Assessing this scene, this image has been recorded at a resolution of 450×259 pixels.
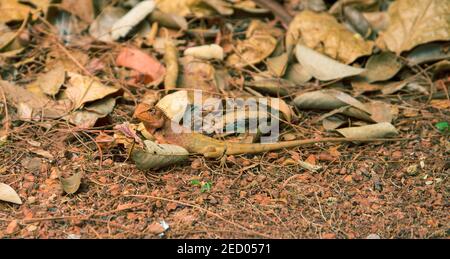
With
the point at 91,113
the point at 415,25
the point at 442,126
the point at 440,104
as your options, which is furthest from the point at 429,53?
the point at 91,113

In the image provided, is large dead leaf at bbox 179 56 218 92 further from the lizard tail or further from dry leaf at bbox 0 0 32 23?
dry leaf at bbox 0 0 32 23

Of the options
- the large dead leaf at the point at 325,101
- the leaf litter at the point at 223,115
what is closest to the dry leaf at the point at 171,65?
the leaf litter at the point at 223,115

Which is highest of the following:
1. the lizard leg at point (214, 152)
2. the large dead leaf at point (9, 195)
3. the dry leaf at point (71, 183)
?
the lizard leg at point (214, 152)

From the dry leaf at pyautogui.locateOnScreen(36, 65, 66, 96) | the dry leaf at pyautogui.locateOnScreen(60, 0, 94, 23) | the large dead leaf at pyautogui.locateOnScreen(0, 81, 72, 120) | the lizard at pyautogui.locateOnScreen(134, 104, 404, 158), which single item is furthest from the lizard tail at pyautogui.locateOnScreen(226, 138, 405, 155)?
the dry leaf at pyautogui.locateOnScreen(60, 0, 94, 23)

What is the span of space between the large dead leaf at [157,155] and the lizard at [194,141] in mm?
56

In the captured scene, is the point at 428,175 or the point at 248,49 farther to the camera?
the point at 248,49

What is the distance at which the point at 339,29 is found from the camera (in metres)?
2.72

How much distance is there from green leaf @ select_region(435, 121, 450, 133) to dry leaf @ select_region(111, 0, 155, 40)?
1.33 m

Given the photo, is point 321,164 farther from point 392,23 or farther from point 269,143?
point 392,23

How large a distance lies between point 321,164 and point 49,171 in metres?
0.93

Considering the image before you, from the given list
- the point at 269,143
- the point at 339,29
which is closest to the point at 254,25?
the point at 339,29

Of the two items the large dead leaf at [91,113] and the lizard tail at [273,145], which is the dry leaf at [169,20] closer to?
the large dead leaf at [91,113]

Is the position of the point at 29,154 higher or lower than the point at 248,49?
lower

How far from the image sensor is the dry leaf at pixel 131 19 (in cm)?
275
